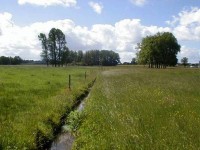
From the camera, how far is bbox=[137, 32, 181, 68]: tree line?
115000 millimetres

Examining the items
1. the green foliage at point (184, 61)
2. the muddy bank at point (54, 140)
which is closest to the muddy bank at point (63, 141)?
the muddy bank at point (54, 140)

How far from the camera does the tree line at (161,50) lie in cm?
11500

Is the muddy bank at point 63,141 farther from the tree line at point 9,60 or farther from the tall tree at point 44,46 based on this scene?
the tree line at point 9,60

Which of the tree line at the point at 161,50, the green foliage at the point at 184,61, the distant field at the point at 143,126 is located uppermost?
the tree line at the point at 161,50

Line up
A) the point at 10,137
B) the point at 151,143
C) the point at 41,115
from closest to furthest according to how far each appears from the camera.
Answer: the point at 151,143 < the point at 10,137 < the point at 41,115

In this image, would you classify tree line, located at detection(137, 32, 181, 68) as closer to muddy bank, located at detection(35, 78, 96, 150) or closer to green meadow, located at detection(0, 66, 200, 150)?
green meadow, located at detection(0, 66, 200, 150)

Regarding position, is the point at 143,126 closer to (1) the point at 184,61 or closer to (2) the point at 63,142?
(2) the point at 63,142

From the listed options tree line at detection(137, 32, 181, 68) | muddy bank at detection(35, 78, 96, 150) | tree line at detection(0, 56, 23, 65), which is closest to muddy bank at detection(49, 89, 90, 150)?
muddy bank at detection(35, 78, 96, 150)

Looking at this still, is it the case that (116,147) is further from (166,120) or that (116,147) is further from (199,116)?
(199,116)

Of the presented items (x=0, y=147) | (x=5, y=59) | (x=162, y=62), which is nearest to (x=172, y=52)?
(x=162, y=62)

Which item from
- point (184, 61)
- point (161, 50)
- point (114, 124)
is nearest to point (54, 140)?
point (114, 124)

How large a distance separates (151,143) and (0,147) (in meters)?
4.65

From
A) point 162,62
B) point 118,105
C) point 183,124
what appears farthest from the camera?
point 162,62

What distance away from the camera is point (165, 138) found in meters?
11.2
